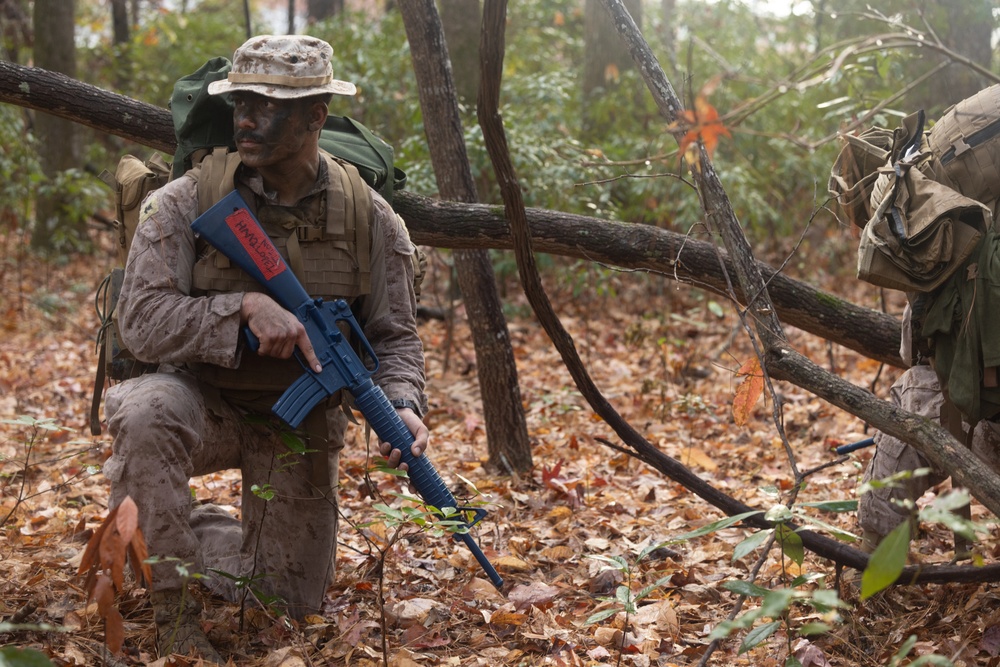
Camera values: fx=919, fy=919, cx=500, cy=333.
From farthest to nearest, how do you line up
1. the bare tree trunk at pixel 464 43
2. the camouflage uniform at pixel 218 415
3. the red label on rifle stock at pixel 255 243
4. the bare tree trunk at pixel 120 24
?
the bare tree trunk at pixel 120 24 → the bare tree trunk at pixel 464 43 → the red label on rifle stock at pixel 255 243 → the camouflage uniform at pixel 218 415

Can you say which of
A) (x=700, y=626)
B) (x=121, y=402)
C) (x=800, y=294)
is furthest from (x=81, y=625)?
(x=800, y=294)

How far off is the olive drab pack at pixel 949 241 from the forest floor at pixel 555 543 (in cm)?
54

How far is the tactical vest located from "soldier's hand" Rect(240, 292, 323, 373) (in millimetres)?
163

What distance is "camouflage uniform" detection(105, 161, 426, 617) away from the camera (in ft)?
9.66

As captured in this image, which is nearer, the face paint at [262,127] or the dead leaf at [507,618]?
the face paint at [262,127]

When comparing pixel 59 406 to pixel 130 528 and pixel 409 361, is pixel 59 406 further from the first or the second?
pixel 130 528

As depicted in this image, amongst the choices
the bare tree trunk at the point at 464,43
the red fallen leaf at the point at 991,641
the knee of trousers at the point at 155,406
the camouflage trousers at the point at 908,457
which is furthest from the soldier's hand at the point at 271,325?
the bare tree trunk at the point at 464,43

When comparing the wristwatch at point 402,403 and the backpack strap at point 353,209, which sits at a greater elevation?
the backpack strap at point 353,209

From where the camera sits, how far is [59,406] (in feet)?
20.3

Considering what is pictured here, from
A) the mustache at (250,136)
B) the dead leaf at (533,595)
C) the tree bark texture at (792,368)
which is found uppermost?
the mustache at (250,136)

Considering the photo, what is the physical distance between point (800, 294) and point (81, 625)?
3232 millimetres

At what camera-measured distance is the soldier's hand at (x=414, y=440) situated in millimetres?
3125

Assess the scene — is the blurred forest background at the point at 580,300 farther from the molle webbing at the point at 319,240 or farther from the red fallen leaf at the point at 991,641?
the molle webbing at the point at 319,240

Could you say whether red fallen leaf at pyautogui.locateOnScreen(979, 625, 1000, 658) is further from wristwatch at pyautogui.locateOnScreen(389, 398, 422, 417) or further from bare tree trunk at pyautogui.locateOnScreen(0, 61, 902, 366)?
wristwatch at pyautogui.locateOnScreen(389, 398, 422, 417)
